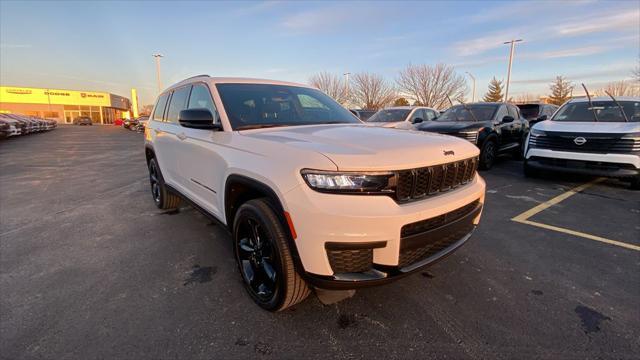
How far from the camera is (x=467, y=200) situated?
2432 millimetres

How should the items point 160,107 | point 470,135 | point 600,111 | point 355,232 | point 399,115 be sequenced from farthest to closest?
point 399,115 → point 470,135 → point 600,111 → point 160,107 → point 355,232

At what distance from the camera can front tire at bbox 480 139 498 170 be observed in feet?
25.8

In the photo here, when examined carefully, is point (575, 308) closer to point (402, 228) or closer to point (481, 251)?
point (481, 251)

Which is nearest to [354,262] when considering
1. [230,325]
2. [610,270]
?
[230,325]

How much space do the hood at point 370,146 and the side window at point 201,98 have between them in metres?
0.68

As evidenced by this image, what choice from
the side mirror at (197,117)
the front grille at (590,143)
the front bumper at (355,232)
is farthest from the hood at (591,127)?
the side mirror at (197,117)

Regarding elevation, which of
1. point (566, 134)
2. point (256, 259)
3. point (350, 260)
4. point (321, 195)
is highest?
point (566, 134)

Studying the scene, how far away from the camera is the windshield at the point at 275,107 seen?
9.75 ft

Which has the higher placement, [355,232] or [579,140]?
[579,140]

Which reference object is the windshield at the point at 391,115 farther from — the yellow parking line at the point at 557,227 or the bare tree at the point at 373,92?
the bare tree at the point at 373,92

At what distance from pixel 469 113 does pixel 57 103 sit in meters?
87.9

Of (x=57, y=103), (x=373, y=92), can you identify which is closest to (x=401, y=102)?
(x=373, y=92)

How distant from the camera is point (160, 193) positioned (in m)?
4.91

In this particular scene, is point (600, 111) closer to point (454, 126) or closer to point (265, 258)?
point (454, 126)
